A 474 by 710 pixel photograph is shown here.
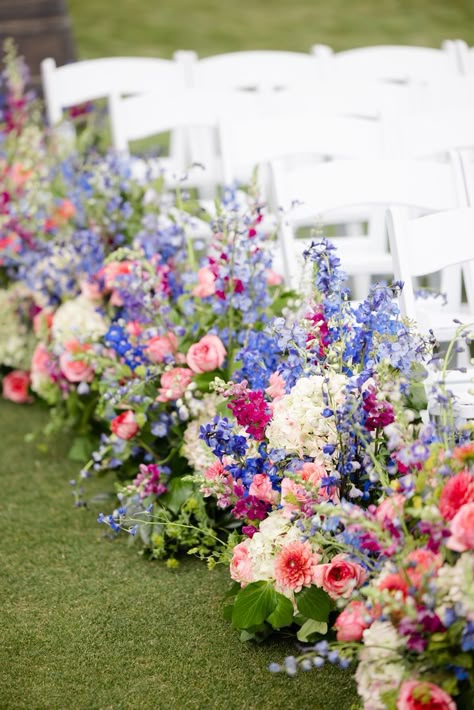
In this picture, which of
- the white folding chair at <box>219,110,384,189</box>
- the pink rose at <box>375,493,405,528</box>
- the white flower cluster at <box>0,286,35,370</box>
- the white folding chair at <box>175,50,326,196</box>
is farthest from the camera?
the white folding chair at <box>175,50,326,196</box>

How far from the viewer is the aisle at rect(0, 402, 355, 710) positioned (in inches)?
80.4

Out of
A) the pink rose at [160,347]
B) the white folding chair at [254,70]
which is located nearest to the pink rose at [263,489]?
the pink rose at [160,347]

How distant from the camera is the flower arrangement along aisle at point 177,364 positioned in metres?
2.62

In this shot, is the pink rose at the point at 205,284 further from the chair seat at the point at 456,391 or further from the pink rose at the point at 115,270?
the chair seat at the point at 456,391

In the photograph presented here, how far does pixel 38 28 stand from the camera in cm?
625

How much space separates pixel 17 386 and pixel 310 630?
249 cm

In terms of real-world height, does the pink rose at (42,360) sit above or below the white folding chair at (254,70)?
below

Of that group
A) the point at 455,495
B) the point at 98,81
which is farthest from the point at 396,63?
the point at 455,495

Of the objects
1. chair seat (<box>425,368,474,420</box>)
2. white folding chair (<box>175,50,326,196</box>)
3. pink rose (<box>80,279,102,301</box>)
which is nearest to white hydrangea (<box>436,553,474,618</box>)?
chair seat (<box>425,368,474,420</box>)

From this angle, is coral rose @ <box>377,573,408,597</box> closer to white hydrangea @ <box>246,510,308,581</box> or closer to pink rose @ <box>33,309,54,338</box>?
white hydrangea @ <box>246,510,308,581</box>

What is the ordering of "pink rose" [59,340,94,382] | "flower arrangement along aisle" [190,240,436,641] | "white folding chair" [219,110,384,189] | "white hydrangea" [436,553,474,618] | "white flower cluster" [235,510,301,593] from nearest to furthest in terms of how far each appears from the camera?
"white hydrangea" [436,553,474,618] < "flower arrangement along aisle" [190,240,436,641] < "white flower cluster" [235,510,301,593] < "pink rose" [59,340,94,382] < "white folding chair" [219,110,384,189]

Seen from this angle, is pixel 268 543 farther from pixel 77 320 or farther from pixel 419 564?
pixel 77 320

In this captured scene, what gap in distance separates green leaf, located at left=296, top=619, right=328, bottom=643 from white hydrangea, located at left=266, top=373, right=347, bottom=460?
1.19ft

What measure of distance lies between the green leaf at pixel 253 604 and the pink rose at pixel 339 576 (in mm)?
129
